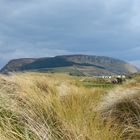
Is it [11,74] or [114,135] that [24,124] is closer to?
[114,135]

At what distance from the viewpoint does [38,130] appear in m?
5.03

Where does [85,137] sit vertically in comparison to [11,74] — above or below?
below

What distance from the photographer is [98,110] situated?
7.95 metres

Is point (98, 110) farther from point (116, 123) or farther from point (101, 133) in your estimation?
point (101, 133)

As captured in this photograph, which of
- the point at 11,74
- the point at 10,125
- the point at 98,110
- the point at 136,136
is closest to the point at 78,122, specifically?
the point at 136,136

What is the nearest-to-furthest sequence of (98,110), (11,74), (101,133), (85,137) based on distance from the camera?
1. (85,137)
2. (101,133)
3. (98,110)
4. (11,74)

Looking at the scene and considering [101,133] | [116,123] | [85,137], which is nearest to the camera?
[85,137]

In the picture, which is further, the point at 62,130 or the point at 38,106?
the point at 38,106

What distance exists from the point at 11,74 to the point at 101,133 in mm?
5383

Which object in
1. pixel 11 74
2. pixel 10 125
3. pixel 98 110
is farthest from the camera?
pixel 11 74

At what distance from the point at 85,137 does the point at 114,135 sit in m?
0.75

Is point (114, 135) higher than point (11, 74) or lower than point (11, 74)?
lower

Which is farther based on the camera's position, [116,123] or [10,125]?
[116,123]

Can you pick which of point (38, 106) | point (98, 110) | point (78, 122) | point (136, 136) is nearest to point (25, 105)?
point (38, 106)
